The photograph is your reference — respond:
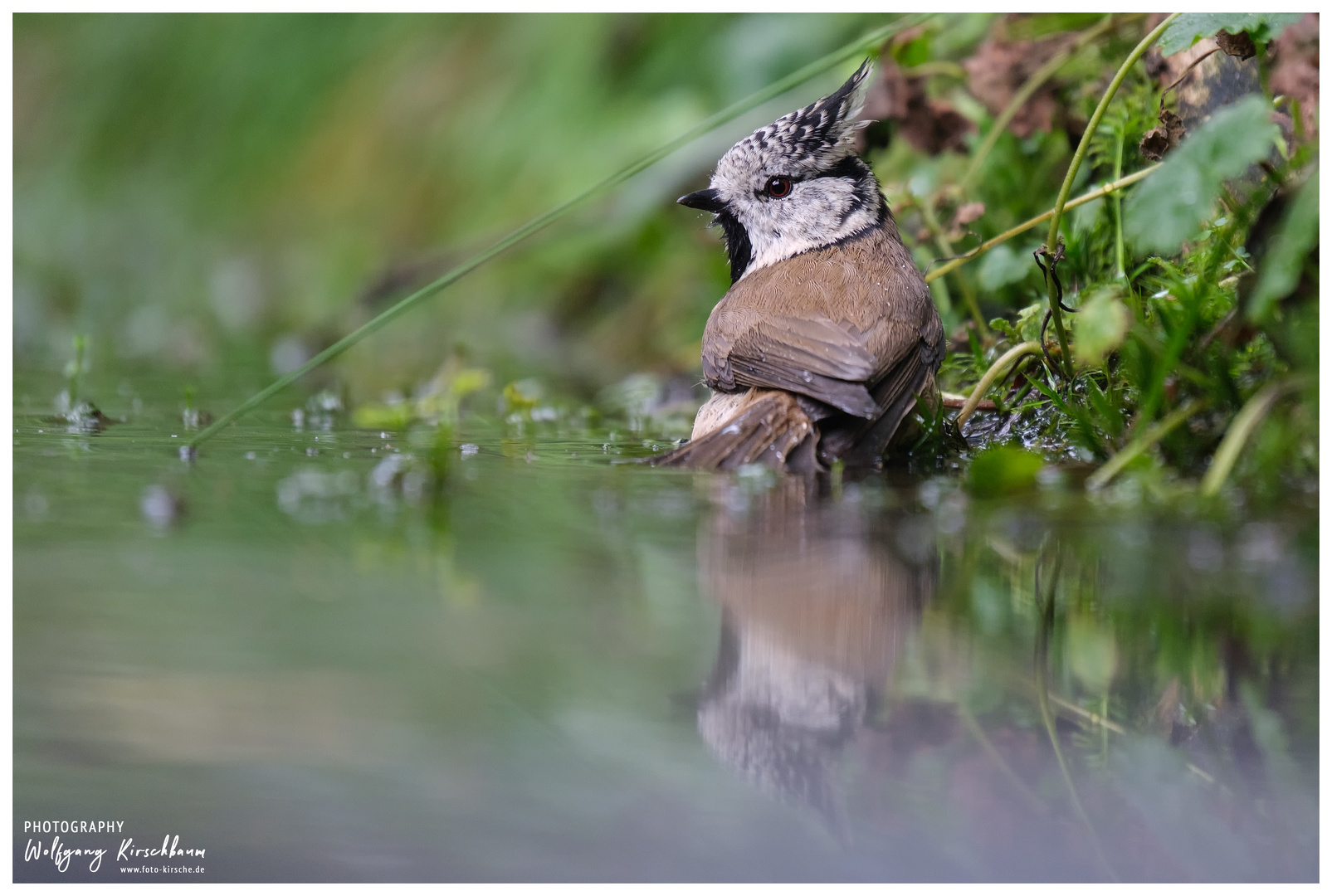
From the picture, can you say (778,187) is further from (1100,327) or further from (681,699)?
(681,699)

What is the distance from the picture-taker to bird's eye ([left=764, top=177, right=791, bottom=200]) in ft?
14.7

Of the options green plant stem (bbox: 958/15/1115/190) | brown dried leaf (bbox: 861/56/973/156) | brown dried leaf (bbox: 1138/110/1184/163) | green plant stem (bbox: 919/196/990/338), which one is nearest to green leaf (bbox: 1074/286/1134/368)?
brown dried leaf (bbox: 1138/110/1184/163)

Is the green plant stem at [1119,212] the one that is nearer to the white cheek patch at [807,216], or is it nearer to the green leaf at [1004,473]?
the white cheek patch at [807,216]

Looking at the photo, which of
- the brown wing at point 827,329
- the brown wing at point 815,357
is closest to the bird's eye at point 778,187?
the brown wing at point 827,329

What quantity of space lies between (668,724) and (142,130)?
9125 millimetres

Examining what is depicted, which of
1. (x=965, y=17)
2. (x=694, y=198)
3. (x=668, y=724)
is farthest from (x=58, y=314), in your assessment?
(x=668, y=724)

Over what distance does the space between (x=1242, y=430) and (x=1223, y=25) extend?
132cm

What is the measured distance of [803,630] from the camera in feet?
6.75

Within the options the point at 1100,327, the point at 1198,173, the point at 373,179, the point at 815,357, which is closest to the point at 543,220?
the point at 815,357

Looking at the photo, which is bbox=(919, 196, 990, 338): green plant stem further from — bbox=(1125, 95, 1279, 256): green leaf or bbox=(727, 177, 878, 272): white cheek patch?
bbox=(1125, 95, 1279, 256): green leaf

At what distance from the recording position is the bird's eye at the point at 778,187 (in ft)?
14.7

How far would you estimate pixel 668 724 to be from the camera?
1.80 m

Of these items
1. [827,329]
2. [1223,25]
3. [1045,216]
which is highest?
[1223,25]

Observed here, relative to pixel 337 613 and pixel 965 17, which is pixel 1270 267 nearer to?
pixel 337 613
